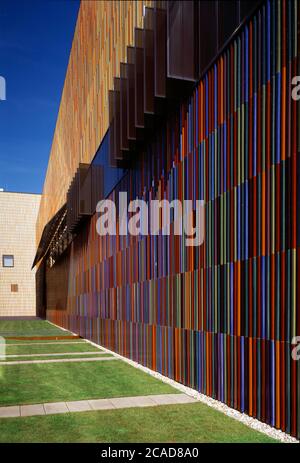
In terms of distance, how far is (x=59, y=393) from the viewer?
10.2 m

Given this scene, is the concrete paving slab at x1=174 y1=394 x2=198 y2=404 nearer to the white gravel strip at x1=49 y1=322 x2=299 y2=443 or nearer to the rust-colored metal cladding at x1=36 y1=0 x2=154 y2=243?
the white gravel strip at x1=49 y1=322 x2=299 y2=443

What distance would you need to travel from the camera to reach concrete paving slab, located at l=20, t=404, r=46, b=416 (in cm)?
834

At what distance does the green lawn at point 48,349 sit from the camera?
1822 centimetres

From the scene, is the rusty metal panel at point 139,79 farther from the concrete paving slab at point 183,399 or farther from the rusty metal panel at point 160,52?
the concrete paving slab at point 183,399

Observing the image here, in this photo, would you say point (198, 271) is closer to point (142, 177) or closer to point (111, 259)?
point (142, 177)

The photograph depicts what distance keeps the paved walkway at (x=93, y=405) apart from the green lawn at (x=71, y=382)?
398 millimetres

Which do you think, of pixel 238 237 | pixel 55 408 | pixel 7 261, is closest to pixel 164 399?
pixel 55 408

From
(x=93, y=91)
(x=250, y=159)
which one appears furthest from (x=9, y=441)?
(x=93, y=91)

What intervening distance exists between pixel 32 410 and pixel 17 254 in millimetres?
53481

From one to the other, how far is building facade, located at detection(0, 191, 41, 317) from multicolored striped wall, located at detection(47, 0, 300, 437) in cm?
4824

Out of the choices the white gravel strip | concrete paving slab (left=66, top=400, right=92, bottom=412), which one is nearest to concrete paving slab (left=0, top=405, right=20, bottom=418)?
concrete paving slab (left=66, top=400, right=92, bottom=412)

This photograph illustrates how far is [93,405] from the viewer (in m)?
9.02

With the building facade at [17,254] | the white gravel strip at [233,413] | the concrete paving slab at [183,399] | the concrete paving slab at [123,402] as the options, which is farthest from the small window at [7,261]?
the concrete paving slab at [183,399]

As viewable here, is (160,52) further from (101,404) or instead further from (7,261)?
(7,261)
